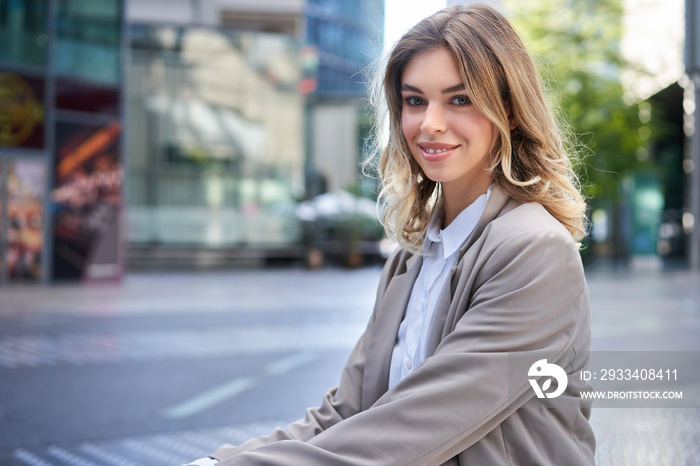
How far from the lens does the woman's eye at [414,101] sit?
1639 mm

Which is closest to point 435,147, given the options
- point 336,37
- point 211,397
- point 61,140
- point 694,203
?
point 211,397

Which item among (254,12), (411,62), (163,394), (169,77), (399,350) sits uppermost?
(254,12)

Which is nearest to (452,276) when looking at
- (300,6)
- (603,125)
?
(603,125)

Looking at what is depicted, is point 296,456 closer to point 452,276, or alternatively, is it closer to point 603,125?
point 452,276

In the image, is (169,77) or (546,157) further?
(169,77)

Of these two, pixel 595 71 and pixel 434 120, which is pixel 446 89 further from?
pixel 595 71

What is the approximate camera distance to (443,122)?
1583 mm

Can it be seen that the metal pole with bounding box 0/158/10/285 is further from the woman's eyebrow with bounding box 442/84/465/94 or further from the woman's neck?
the woman's eyebrow with bounding box 442/84/465/94

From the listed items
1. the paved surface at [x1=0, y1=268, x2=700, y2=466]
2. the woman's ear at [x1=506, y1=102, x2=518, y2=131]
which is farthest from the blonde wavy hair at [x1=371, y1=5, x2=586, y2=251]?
the paved surface at [x1=0, y1=268, x2=700, y2=466]

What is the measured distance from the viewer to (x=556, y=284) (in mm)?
1342

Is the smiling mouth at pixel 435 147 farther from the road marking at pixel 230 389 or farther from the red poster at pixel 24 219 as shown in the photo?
the red poster at pixel 24 219

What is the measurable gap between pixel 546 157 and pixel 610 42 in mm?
20756

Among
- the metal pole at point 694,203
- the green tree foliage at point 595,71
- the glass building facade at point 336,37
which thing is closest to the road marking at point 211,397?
the green tree foliage at point 595,71

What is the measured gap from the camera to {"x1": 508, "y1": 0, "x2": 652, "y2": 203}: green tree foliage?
19.4 m
